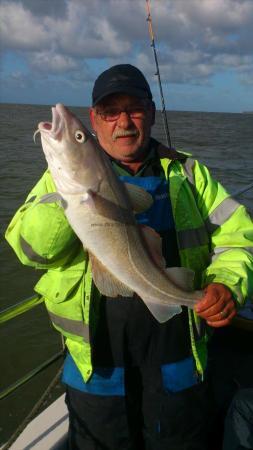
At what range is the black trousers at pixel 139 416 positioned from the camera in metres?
2.87

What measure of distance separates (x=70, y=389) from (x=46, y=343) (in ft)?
17.6

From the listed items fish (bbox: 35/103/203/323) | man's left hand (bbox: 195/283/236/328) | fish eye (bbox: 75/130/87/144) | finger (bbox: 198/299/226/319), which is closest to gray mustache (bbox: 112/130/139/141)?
fish (bbox: 35/103/203/323)

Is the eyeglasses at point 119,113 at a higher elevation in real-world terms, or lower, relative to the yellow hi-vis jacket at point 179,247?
higher

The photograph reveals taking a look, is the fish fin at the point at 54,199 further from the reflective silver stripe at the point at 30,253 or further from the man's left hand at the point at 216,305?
the man's left hand at the point at 216,305

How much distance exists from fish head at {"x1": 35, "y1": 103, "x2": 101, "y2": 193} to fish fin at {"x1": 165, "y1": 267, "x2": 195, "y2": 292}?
66 centimetres

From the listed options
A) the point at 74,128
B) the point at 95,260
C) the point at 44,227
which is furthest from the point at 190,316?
the point at 74,128

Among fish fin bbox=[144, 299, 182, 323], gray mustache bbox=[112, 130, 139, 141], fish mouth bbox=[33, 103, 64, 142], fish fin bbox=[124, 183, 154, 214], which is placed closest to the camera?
fish mouth bbox=[33, 103, 64, 142]

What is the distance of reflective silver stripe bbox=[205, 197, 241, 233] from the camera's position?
9.74ft

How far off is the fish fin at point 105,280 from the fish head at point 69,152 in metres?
0.41

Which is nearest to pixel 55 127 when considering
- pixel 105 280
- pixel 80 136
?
pixel 80 136

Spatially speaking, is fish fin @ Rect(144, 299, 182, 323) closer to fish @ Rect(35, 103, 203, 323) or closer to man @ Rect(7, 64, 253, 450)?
fish @ Rect(35, 103, 203, 323)

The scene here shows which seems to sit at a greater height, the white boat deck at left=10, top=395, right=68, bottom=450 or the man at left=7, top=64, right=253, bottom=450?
the man at left=7, top=64, right=253, bottom=450

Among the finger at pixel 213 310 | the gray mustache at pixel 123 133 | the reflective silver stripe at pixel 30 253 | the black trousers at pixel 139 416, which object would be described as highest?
the gray mustache at pixel 123 133

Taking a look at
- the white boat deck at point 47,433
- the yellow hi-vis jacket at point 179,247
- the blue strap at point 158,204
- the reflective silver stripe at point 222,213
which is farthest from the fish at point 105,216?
the white boat deck at point 47,433
